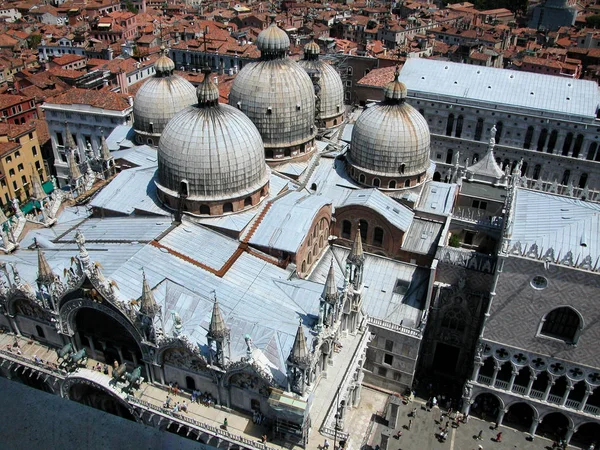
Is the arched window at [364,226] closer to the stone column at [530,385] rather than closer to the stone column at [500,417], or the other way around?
the stone column at [530,385]

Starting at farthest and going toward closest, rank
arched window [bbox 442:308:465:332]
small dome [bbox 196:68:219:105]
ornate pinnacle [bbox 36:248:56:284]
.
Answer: arched window [bbox 442:308:465:332], small dome [bbox 196:68:219:105], ornate pinnacle [bbox 36:248:56:284]

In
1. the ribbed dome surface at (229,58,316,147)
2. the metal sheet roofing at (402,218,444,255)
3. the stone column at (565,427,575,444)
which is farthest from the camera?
the ribbed dome surface at (229,58,316,147)

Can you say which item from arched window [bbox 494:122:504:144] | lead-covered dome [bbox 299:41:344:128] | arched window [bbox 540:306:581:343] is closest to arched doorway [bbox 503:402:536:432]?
arched window [bbox 540:306:581:343]

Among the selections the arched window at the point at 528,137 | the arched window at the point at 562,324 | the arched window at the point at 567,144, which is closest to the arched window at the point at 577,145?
the arched window at the point at 567,144

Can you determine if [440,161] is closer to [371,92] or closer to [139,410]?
[371,92]

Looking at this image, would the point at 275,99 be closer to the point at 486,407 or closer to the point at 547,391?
the point at 486,407

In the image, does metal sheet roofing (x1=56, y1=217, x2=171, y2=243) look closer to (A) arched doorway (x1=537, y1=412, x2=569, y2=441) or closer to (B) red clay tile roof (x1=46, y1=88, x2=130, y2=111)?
(B) red clay tile roof (x1=46, y1=88, x2=130, y2=111)

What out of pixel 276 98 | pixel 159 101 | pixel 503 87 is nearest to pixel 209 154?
pixel 276 98
